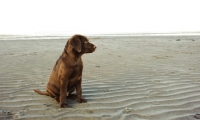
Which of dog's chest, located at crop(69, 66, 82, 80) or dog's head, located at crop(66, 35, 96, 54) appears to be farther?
dog's chest, located at crop(69, 66, 82, 80)

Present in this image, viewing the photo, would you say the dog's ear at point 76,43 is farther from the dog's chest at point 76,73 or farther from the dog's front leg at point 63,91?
the dog's front leg at point 63,91

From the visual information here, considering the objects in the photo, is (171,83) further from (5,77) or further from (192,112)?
(5,77)

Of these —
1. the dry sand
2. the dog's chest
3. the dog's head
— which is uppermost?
the dog's head

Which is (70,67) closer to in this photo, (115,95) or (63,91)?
(63,91)

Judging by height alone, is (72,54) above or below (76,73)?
above

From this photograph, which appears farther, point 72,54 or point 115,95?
point 115,95

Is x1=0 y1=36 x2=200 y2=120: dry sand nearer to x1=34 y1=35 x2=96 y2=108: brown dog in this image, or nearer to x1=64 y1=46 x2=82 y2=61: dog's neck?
x1=34 y1=35 x2=96 y2=108: brown dog

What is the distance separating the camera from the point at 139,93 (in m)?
4.65

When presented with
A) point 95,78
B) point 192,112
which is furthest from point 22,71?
point 192,112

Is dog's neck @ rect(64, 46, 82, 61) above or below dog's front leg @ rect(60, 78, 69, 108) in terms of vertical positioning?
above

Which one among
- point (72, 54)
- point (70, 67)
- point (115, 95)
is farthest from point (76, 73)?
point (115, 95)

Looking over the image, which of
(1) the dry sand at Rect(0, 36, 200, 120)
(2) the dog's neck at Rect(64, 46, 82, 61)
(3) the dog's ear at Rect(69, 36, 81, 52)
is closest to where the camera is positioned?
(1) the dry sand at Rect(0, 36, 200, 120)

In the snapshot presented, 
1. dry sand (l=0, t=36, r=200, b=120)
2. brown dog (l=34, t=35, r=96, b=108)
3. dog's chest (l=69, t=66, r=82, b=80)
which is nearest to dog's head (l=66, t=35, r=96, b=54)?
brown dog (l=34, t=35, r=96, b=108)

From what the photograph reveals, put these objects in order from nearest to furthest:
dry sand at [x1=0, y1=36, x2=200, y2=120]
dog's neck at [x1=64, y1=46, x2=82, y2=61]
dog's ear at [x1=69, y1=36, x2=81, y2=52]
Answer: dry sand at [x1=0, y1=36, x2=200, y2=120] → dog's ear at [x1=69, y1=36, x2=81, y2=52] → dog's neck at [x1=64, y1=46, x2=82, y2=61]
